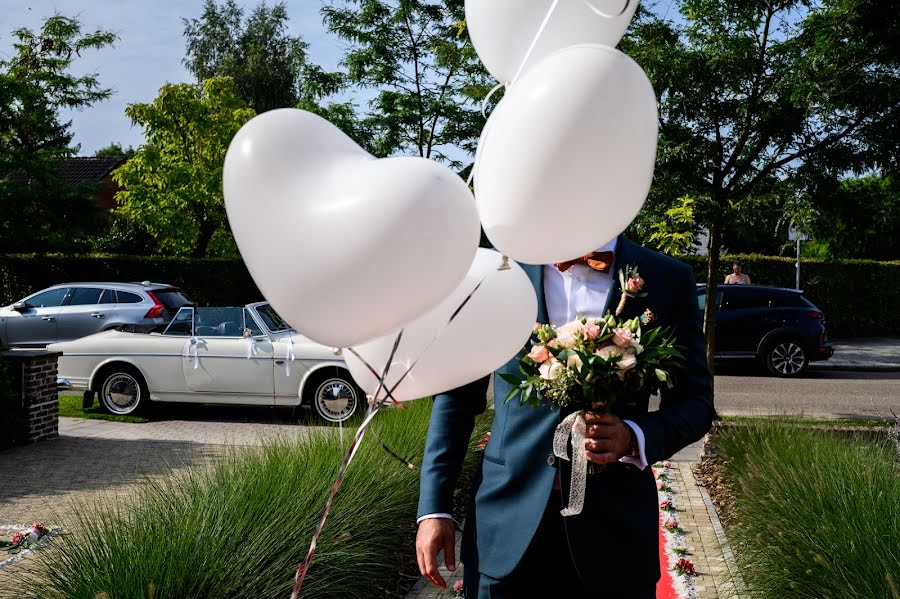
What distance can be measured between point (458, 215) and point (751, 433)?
5916 mm

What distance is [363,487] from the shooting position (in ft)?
17.0

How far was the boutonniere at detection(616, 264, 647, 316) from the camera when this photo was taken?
7.79ft

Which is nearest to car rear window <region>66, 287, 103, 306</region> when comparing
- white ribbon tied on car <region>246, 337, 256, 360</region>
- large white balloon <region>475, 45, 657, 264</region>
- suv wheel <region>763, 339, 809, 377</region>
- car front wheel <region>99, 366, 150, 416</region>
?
car front wheel <region>99, 366, 150, 416</region>

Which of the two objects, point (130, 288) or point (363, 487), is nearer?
point (363, 487)

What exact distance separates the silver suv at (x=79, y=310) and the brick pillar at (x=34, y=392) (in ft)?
22.3

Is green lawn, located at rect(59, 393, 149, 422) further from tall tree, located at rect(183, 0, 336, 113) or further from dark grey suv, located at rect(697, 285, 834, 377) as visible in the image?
tall tree, located at rect(183, 0, 336, 113)

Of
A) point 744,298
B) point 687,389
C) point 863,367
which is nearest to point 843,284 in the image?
point 863,367

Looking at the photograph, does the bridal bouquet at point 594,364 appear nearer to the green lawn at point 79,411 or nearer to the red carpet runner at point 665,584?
the red carpet runner at point 665,584

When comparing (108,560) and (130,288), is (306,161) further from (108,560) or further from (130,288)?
(130,288)

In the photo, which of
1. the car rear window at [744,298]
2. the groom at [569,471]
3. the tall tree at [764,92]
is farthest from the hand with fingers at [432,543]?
the car rear window at [744,298]

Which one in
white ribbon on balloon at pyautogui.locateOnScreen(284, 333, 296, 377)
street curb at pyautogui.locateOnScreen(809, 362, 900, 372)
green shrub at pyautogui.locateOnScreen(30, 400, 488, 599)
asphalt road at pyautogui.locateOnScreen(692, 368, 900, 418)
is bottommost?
asphalt road at pyautogui.locateOnScreen(692, 368, 900, 418)

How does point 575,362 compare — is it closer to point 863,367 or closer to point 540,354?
point 540,354

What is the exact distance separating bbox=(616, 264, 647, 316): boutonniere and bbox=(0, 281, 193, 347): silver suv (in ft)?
50.5

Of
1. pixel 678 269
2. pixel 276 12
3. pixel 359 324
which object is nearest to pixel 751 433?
pixel 678 269
